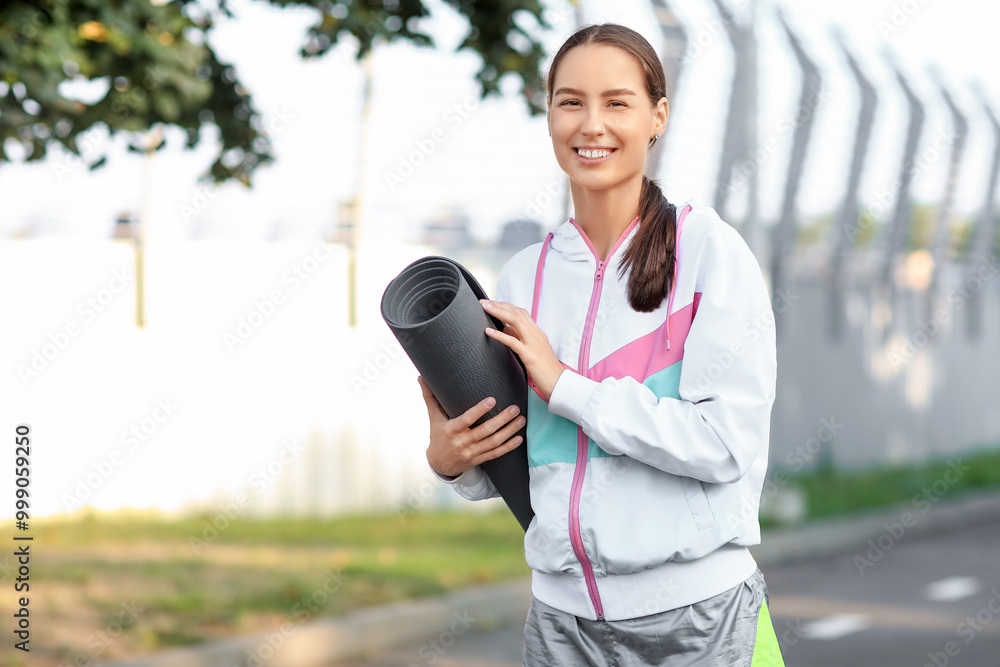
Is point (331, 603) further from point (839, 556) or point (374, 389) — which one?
point (839, 556)

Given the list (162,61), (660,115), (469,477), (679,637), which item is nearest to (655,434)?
(679,637)

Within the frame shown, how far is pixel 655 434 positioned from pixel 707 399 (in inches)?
4.5

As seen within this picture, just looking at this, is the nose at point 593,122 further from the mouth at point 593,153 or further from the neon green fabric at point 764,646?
the neon green fabric at point 764,646

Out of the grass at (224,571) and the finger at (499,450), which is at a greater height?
the finger at (499,450)

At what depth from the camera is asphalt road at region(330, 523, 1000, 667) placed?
219 inches

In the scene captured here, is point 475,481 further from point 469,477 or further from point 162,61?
point 162,61

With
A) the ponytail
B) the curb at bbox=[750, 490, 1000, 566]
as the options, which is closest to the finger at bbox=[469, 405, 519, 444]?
the ponytail

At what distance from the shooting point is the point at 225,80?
4.66 m

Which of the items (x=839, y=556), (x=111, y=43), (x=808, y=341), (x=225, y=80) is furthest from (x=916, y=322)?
(x=111, y=43)

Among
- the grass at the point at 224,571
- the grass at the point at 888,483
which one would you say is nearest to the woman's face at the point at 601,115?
the grass at the point at 224,571

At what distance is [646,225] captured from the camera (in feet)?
6.30

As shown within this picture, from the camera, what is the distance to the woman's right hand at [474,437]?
6.19 feet

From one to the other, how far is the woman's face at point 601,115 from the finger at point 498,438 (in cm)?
45

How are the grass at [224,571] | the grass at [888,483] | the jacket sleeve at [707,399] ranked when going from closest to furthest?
the jacket sleeve at [707,399], the grass at [224,571], the grass at [888,483]
